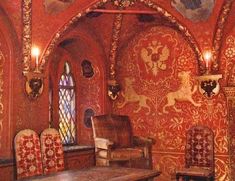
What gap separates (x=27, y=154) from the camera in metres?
6.00

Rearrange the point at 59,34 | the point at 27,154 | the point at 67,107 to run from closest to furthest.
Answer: the point at 27,154 < the point at 59,34 < the point at 67,107

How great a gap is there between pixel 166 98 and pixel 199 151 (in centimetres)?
153

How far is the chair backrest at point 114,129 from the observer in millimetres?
7633

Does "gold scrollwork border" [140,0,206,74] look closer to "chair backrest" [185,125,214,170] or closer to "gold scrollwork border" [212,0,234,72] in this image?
"gold scrollwork border" [212,0,234,72]

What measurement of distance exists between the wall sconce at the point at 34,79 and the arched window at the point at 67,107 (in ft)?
5.64

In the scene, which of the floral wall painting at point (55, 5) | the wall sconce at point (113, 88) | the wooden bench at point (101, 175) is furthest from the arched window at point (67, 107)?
the wooden bench at point (101, 175)

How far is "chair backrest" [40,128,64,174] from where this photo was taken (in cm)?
624

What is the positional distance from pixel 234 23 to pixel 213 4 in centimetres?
73

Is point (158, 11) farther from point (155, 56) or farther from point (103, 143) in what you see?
point (103, 143)

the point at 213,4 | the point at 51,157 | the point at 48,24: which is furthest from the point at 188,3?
the point at 51,157

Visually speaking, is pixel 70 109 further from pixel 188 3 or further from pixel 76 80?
pixel 188 3

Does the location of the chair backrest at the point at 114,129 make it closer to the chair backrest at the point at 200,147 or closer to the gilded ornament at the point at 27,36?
A: the chair backrest at the point at 200,147

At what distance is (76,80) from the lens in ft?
28.6

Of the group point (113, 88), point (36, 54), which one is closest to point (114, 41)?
point (113, 88)
